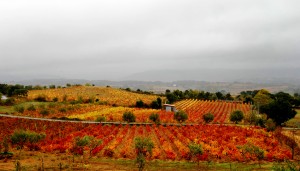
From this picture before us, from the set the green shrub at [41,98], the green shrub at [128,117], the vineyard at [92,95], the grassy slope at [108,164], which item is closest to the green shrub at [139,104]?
the vineyard at [92,95]

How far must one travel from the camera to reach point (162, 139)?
4794 cm

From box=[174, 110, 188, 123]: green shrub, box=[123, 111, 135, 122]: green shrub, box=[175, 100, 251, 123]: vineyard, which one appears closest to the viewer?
box=[174, 110, 188, 123]: green shrub

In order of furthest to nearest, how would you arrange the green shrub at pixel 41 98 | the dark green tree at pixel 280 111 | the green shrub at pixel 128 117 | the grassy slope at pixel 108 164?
the green shrub at pixel 41 98
the dark green tree at pixel 280 111
the green shrub at pixel 128 117
the grassy slope at pixel 108 164

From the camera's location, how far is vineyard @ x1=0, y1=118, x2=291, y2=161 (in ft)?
128

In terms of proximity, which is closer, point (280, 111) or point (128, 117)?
point (128, 117)

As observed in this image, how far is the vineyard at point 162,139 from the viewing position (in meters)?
39.0

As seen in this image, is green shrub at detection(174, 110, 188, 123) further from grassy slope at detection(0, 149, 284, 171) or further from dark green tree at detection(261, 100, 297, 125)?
grassy slope at detection(0, 149, 284, 171)

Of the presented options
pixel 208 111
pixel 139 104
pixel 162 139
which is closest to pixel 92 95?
pixel 139 104

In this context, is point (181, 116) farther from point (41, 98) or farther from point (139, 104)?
point (41, 98)

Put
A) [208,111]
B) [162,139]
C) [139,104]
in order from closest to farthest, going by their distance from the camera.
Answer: [162,139], [208,111], [139,104]

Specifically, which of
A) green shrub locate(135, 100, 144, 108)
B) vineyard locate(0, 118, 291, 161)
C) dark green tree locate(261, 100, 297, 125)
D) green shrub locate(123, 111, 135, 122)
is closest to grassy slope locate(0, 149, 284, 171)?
vineyard locate(0, 118, 291, 161)

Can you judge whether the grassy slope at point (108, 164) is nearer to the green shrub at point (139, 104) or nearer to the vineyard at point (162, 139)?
the vineyard at point (162, 139)

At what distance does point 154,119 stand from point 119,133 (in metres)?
13.6

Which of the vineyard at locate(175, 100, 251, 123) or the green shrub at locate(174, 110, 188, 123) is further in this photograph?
the vineyard at locate(175, 100, 251, 123)
